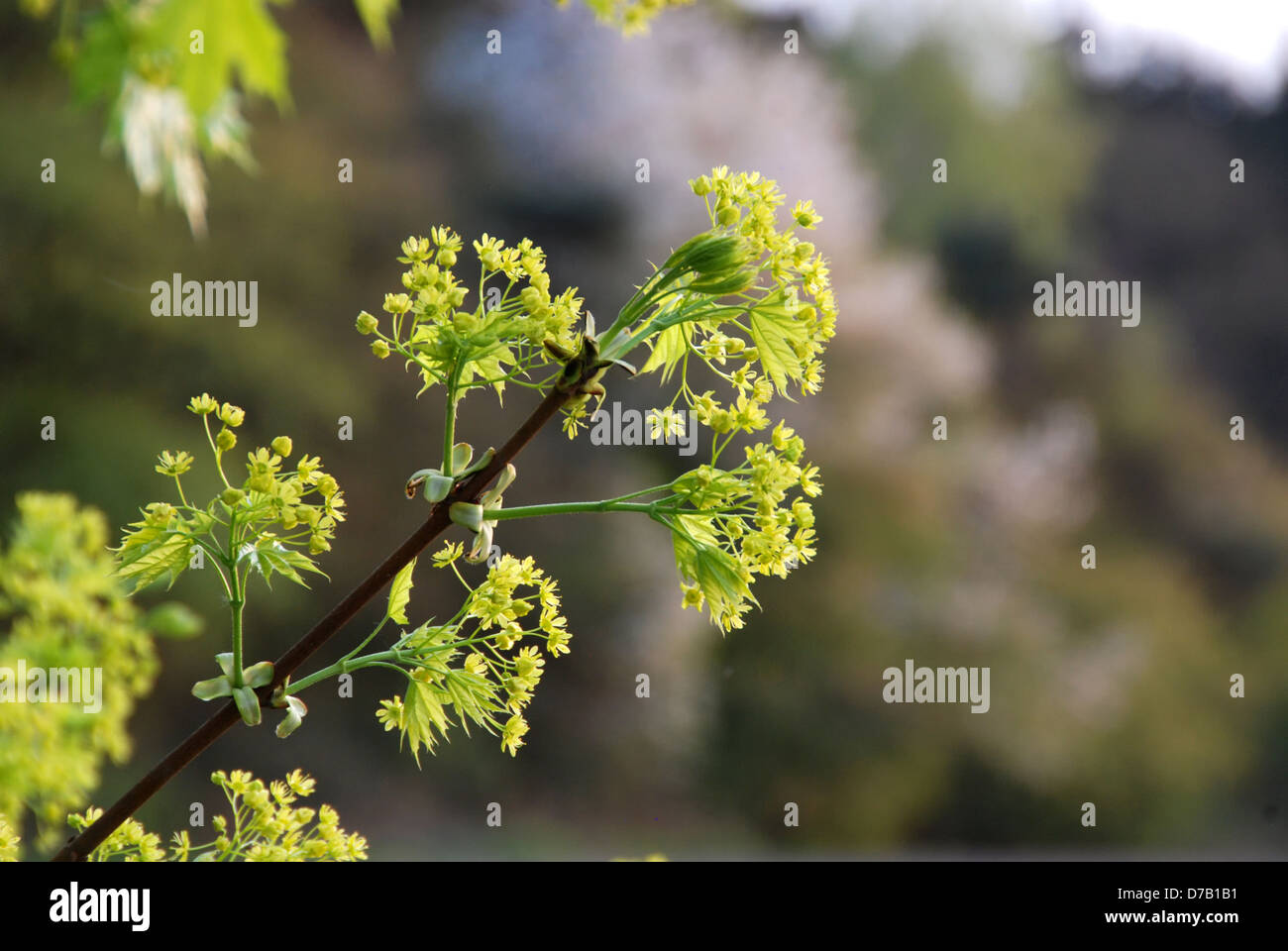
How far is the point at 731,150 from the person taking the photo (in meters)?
3.37

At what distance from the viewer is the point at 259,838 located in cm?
51

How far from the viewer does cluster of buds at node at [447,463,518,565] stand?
43 centimetres

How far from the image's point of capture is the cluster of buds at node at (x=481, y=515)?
0.43 metres

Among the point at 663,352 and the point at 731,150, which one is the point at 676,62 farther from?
the point at 663,352

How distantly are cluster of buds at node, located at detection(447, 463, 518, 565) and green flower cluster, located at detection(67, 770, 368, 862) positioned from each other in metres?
0.14
